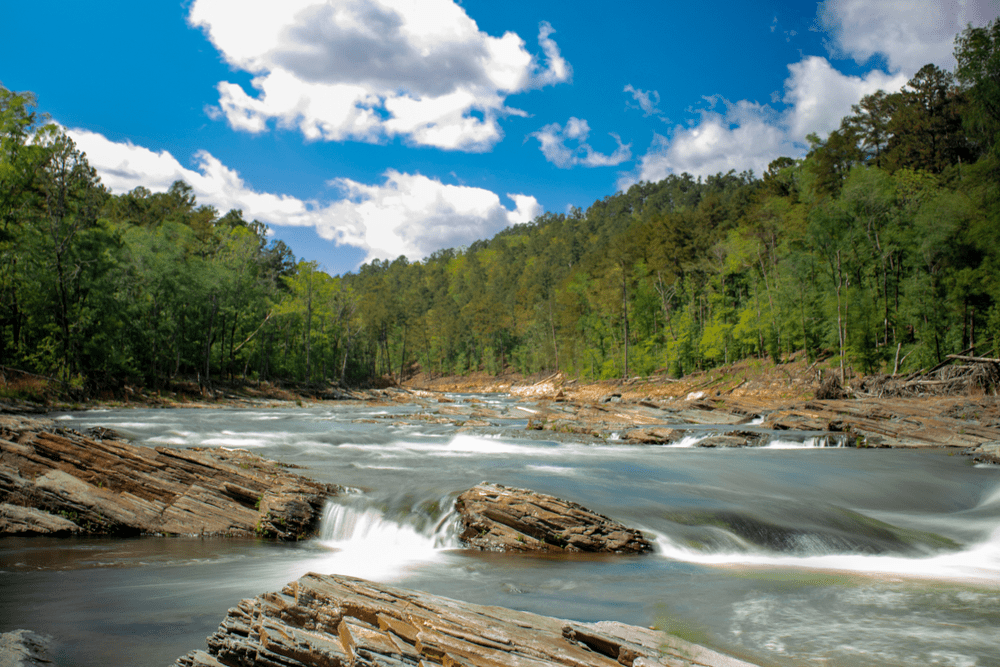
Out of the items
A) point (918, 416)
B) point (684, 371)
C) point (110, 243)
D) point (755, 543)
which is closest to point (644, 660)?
point (755, 543)

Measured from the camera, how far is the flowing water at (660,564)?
4.87 metres

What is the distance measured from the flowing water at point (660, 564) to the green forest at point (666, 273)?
17220 millimetres

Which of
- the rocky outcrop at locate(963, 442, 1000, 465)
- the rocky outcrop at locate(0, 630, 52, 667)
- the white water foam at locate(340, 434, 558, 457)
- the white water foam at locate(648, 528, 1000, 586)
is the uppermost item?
the rocky outcrop at locate(963, 442, 1000, 465)

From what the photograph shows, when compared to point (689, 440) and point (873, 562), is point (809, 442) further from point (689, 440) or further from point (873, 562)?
point (873, 562)

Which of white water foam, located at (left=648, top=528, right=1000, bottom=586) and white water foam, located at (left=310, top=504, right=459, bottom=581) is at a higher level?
white water foam, located at (left=648, top=528, right=1000, bottom=586)

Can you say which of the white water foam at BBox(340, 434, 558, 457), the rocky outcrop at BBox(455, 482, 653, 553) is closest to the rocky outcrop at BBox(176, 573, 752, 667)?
the rocky outcrop at BBox(455, 482, 653, 553)

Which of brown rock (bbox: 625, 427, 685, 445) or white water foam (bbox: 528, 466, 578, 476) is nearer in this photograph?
white water foam (bbox: 528, 466, 578, 476)

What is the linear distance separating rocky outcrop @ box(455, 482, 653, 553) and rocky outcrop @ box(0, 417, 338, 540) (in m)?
2.94

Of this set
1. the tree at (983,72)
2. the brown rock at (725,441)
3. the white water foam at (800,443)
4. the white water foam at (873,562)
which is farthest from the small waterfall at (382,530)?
the tree at (983,72)

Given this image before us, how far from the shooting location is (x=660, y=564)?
286 inches

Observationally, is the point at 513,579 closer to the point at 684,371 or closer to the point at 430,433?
the point at 430,433

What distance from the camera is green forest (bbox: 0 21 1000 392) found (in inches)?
1021

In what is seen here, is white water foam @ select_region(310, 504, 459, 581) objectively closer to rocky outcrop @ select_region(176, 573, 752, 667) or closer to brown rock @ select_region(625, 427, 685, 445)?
rocky outcrop @ select_region(176, 573, 752, 667)

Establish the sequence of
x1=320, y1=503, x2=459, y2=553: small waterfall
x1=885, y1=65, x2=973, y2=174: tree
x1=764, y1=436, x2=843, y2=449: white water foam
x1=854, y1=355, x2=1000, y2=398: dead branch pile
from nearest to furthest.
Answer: x1=320, y1=503, x2=459, y2=553: small waterfall
x1=764, y1=436, x2=843, y2=449: white water foam
x1=854, y1=355, x2=1000, y2=398: dead branch pile
x1=885, y1=65, x2=973, y2=174: tree
